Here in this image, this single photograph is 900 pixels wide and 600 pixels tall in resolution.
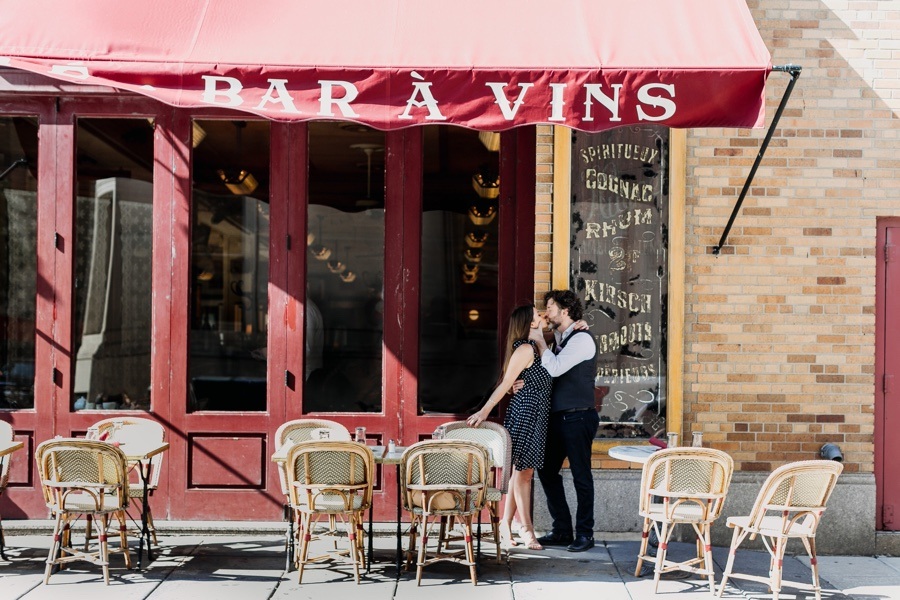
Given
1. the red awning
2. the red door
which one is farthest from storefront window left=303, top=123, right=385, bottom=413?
the red door

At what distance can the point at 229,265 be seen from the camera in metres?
7.58

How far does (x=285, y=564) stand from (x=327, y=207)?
9.63 feet

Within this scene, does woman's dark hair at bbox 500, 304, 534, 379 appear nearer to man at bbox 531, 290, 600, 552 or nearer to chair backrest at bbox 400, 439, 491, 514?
man at bbox 531, 290, 600, 552

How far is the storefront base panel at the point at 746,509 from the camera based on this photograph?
711cm

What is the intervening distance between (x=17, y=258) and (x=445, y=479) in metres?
4.31

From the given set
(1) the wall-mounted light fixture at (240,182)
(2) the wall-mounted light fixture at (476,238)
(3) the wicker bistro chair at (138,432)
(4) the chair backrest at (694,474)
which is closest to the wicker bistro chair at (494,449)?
(4) the chair backrest at (694,474)

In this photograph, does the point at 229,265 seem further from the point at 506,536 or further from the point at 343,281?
the point at 506,536

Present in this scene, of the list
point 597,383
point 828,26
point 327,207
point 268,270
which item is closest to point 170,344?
point 268,270

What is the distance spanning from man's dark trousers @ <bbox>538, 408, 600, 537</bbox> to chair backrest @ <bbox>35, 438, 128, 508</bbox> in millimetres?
3090

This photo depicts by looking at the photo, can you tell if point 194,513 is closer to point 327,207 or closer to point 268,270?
point 268,270

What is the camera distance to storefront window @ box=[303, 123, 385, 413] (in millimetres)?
7539

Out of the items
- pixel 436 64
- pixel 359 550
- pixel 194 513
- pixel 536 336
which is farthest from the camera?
pixel 194 513

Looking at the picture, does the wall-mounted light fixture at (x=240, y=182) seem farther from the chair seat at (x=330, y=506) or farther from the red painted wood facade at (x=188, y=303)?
the chair seat at (x=330, y=506)

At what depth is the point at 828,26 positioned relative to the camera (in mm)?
7191
